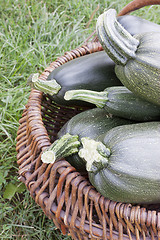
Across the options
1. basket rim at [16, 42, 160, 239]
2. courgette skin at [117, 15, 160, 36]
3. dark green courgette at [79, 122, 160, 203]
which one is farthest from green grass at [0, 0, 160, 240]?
courgette skin at [117, 15, 160, 36]

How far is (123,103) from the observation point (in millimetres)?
1351

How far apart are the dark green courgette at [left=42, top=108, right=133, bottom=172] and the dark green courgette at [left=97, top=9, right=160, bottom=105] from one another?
234mm

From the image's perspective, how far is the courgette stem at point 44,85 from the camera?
1.51 m

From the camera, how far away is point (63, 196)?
1185 millimetres

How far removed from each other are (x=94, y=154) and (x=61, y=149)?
0.17 metres

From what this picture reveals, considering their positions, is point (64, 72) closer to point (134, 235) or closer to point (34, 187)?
point (34, 187)

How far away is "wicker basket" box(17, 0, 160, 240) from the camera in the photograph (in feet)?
3.59

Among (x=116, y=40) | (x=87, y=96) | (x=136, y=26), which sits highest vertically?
(x=116, y=40)

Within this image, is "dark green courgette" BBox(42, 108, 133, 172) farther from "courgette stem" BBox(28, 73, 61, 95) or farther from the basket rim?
"courgette stem" BBox(28, 73, 61, 95)

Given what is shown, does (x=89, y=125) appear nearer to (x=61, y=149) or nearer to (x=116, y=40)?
(x=61, y=149)

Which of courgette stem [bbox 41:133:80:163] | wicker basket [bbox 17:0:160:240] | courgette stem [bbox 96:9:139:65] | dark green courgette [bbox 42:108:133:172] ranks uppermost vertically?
courgette stem [bbox 96:9:139:65]

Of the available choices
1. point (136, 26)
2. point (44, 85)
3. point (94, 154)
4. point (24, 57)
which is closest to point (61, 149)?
point (94, 154)

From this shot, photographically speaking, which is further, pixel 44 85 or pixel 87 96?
pixel 44 85

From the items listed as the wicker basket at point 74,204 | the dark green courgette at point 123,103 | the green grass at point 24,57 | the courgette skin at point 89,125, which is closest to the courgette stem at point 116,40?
the dark green courgette at point 123,103
